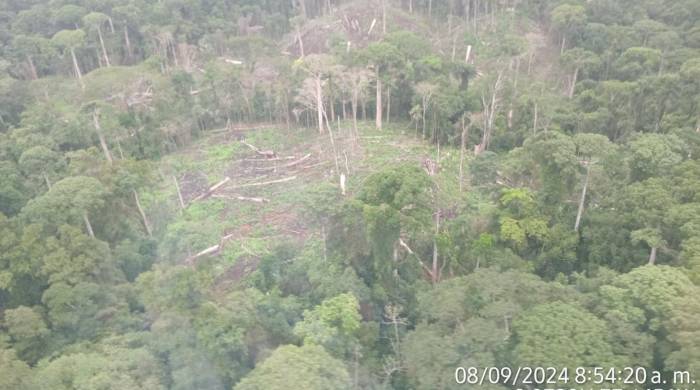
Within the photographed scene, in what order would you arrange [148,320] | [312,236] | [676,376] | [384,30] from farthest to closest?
[384,30]
[312,236]
[148,320]
[676,376]

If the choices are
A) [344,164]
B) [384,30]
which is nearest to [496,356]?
[344,164]

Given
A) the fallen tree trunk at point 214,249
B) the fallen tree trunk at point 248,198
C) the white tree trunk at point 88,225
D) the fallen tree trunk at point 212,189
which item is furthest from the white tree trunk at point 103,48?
the fallen tree trunk at point 214,249

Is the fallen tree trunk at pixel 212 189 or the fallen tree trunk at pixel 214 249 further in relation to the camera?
the fallen tree trunk at pixel 212 189

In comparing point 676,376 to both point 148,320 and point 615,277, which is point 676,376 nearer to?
point 615,277

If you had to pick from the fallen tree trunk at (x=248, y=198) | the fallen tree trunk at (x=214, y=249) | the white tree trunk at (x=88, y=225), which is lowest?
the fallen tree trunk at (x=214, y=249)

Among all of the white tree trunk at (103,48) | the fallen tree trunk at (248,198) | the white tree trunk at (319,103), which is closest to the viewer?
the fallen tree trunk at (248,198)

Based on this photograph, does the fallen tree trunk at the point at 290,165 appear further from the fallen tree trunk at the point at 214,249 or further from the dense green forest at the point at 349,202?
the fallen tree trunk at the point at 214,249

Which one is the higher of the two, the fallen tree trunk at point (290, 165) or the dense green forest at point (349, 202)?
the dense green forest at point (349, 202)

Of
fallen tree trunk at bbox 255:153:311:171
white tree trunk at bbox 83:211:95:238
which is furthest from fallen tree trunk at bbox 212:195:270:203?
white tree trunk at bbox 83:211:95:238
